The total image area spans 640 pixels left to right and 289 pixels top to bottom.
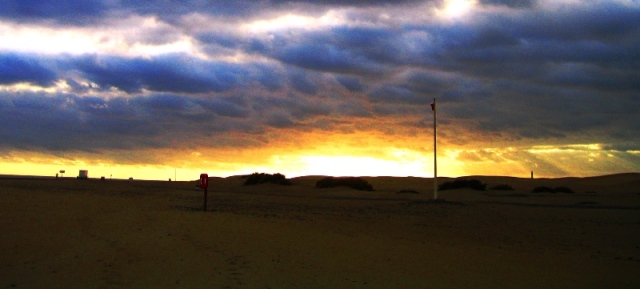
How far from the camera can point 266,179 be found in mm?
65875

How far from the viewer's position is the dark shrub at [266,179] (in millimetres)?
64500

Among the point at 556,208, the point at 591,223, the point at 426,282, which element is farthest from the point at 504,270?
the point at 556,208

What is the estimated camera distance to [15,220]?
1661 centimetres

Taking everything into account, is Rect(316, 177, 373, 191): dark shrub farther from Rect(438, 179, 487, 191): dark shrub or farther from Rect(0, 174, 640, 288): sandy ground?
Rect(0, 174, 640, 288): sandy ground

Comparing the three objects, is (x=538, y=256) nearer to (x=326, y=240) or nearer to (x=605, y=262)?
(x=605, y=262)

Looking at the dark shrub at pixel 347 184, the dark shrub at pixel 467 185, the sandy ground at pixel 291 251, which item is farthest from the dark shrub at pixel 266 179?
the sandy ground at pixel 291 251

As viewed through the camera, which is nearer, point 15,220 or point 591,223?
point 15,220

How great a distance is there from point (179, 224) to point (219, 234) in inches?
78.8

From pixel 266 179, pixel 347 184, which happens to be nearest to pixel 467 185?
pixel 347 184

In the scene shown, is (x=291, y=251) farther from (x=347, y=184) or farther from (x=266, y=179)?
(x=266, y=179)

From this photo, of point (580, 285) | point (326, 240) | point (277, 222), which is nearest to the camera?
point (580, 285)

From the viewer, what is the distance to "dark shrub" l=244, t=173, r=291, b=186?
64.5 meters

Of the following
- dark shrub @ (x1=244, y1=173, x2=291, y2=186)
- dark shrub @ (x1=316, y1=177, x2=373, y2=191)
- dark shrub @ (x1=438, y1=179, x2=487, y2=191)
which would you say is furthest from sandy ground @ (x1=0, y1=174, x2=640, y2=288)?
dark shrub @ (x1=244, y1=173, x2=291, y2=186)

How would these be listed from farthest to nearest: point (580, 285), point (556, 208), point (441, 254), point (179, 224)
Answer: point (556, 208) < point (179, 224) < point (441, 254) < point (580, 285)
